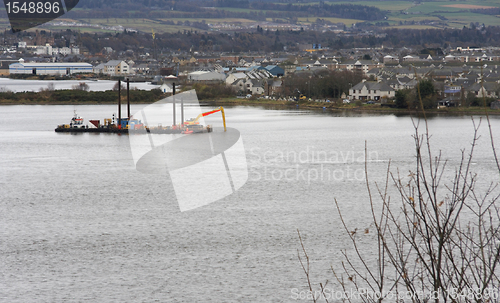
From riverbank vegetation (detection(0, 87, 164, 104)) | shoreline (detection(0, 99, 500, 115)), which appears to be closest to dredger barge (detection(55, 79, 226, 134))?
shoreline (detection(0, 99, 500, 115))

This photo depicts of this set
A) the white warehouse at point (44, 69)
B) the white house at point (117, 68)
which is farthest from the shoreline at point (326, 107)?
the white house at point (117, 68)

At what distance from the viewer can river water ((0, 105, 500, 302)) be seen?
3.16m

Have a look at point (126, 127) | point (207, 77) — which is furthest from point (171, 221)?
point (207, 77)

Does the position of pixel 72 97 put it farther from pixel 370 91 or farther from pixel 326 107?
pixel 370 91

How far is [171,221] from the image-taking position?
4.43 meters

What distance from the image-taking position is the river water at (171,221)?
10.4 feet

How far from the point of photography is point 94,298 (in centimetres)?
298

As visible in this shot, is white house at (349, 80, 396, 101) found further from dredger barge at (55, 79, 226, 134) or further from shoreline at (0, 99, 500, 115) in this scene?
dredger barge at (55, 79, 226, 134)

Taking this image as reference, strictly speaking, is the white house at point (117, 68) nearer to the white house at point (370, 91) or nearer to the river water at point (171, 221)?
the white house at point (370, 91)

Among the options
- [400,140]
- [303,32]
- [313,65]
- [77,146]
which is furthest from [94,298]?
[303,32]

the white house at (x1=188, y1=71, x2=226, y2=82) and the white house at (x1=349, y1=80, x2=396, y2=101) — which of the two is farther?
the white house at (x1=188, y1=71, x2=226, y2=82)

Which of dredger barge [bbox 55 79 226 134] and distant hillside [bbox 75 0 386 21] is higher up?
distant hillside [bbox 75 0 386 21]

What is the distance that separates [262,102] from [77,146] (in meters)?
8.55

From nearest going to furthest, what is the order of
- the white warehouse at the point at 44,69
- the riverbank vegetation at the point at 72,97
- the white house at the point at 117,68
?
1. the riverbank vegetation at the point at 72,97
2. the white warehouse at the point at 44,69
3. the white house at the point at 117,68
